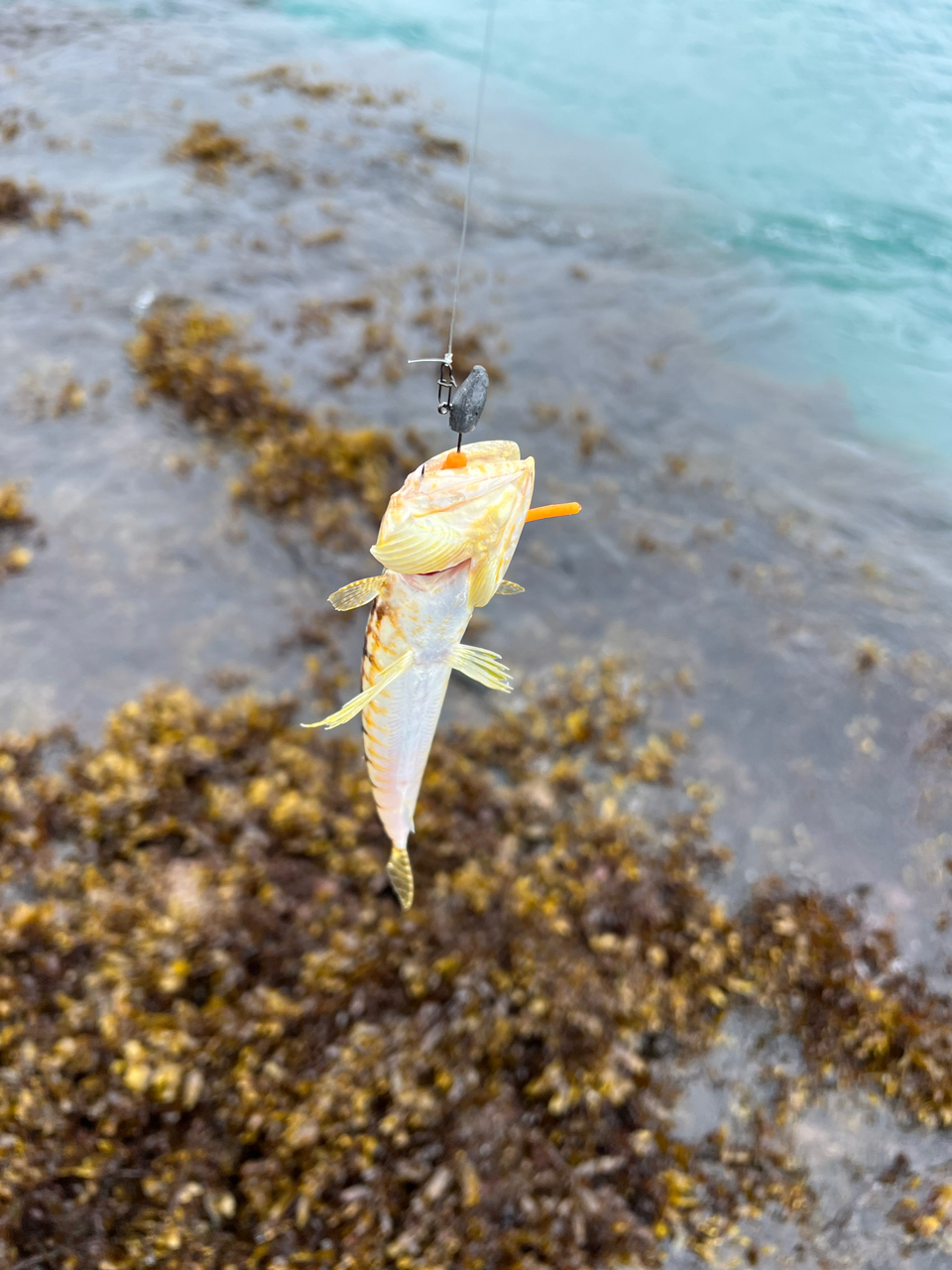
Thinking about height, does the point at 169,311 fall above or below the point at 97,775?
above

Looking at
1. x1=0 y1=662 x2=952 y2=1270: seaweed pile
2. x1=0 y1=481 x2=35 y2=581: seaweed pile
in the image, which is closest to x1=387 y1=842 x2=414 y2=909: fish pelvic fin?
x1=0 y1=662 x2=952 y2=1270: seaweed pile

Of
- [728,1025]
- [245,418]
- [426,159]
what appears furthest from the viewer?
[426,159]

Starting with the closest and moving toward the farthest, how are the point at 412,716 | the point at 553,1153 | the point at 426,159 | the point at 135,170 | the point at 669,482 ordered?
the point at 412,716 < the point at 553,1153 < the point at 669,482 < the point at 135,170 < the point at 426,159

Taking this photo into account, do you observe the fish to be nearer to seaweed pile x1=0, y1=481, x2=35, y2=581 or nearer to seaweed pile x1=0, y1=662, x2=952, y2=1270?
seaweed pile x1=0, y1=662, x2=952, y2=1270

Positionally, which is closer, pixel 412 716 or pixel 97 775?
pixel 412 716

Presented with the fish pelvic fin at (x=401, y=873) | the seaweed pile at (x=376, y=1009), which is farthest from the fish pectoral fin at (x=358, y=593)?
the seaweed pile at (x=376, y=1009)

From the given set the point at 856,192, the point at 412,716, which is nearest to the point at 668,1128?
the point at 412,716

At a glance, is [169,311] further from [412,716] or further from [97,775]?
[412,716]
